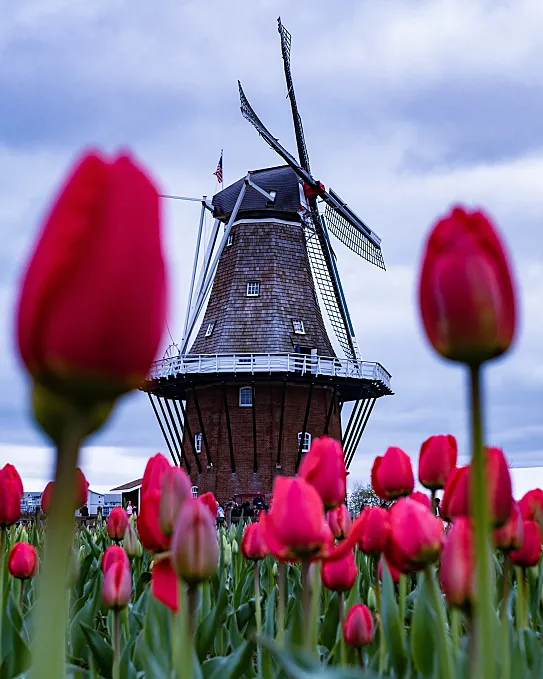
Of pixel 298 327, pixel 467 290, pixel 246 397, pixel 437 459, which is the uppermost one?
pixel 298 327

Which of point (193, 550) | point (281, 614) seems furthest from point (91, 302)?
point (281, 614)

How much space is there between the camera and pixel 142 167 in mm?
639

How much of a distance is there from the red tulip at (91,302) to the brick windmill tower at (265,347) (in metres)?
20.5

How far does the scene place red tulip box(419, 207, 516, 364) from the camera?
2.50 feet

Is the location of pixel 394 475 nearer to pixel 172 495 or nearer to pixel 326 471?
pixel 326 471

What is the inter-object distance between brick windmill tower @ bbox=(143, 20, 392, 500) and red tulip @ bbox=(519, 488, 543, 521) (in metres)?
19.1

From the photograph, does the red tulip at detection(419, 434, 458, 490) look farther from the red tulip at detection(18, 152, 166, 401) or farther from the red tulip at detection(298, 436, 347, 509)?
the red tulip at detection(18, 152, 166, 401)

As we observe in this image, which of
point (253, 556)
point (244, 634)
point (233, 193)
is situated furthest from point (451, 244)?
point (233, 193)

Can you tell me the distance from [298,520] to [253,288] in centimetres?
2202

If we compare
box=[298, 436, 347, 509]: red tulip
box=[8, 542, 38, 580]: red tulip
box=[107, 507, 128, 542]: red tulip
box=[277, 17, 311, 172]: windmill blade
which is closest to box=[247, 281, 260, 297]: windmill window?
box=[277, 17, 311, 172]: windmill blade

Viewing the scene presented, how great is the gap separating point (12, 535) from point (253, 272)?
Answer: 19559 mm

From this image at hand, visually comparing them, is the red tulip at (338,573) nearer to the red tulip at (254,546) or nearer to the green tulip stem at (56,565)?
the red tulip at (254,546)

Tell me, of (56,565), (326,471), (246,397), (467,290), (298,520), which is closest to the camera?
(56,565)

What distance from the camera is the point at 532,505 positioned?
210cm
